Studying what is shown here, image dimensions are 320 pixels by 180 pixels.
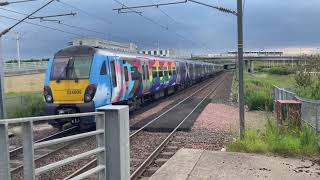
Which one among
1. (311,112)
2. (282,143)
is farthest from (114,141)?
(311,112)

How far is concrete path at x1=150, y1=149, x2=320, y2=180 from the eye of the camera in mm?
8102

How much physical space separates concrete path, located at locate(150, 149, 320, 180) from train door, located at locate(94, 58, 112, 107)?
626 centimetres

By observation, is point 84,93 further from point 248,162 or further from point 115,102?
point 248,162

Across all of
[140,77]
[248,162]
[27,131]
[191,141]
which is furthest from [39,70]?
[27,131]

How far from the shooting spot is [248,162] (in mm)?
9195

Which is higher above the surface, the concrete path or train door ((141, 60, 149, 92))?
train door ((141, 60, 149, 92))

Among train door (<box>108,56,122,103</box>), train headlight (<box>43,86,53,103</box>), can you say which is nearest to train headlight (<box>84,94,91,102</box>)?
train headlight (<box>43,86,53,103</box>)

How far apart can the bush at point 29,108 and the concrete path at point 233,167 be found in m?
12.0

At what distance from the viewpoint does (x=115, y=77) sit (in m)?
17.3

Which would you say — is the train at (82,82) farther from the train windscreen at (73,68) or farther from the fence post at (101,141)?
the fence post at (101,141)

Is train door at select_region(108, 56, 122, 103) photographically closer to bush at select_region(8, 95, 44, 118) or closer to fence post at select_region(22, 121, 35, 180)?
bush at select_region(8, 95, 44, 118)

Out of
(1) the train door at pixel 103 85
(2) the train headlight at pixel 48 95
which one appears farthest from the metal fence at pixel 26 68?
(1) the train door at pixel 103 85

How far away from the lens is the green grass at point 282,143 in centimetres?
1024

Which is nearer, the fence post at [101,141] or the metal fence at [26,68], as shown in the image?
the fence post at [101,141]
